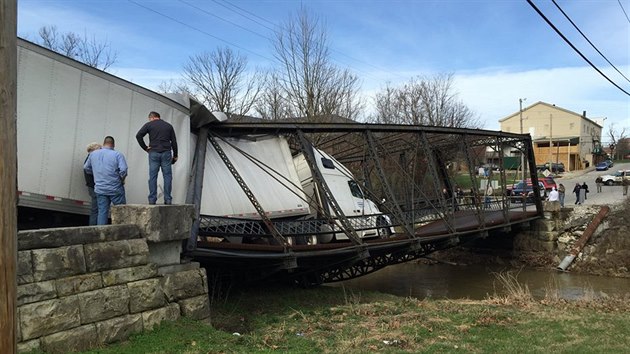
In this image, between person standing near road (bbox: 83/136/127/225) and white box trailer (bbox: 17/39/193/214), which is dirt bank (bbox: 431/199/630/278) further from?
person standing near road (bbox: 83/136/127/225)

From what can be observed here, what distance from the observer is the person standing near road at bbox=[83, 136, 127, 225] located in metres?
7.59

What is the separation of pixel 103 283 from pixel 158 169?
2.82 metres

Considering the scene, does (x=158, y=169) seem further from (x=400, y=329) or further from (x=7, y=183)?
(x=7, y=183)

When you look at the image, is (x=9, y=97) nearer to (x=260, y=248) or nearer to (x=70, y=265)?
(x=70, y=265)

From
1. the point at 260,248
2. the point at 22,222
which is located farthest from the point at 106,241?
the point at 260,248

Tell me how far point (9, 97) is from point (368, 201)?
46.5 ft

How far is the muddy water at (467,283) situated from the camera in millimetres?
18641

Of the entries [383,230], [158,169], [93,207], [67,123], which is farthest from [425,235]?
[67,123]

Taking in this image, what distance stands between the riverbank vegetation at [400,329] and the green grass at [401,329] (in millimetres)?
13

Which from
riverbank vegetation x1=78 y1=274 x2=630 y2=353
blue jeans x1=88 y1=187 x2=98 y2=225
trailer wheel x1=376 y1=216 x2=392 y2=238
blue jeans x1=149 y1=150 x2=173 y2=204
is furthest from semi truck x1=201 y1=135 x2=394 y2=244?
blue jeans x1=88 y1=187 x2=98 y2=225

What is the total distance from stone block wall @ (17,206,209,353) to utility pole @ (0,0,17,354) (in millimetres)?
3430

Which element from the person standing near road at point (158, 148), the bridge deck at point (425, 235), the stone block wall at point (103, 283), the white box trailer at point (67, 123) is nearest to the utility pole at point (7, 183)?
the stone block wall at point (103, 283)

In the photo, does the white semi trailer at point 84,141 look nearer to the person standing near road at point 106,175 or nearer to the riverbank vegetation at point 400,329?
the person standing near road at point 106,175

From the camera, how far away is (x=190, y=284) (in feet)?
25.2
